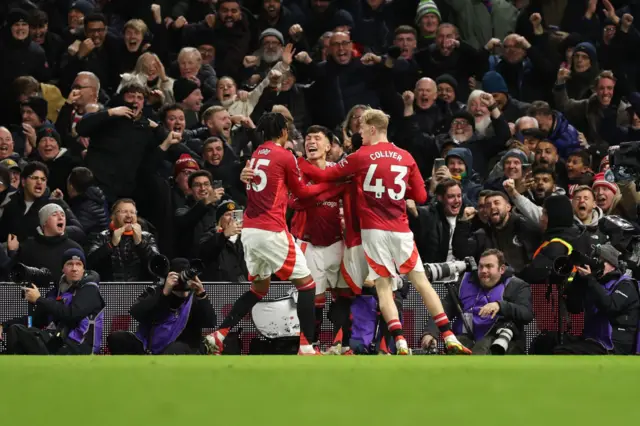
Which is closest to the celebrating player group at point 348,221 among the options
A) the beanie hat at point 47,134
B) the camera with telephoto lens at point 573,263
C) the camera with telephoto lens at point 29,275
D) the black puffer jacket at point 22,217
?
the camera with telephoto lens at point 573,263

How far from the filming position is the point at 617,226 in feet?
36.3

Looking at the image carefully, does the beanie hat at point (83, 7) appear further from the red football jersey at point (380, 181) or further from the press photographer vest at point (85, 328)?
the red football jersey at point (380, 181)

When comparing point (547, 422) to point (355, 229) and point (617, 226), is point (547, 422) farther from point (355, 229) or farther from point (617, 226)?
point (617, 226)

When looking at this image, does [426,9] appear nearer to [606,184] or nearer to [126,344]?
[606,184]

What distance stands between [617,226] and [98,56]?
624 cm

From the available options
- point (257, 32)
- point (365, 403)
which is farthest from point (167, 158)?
point (365, 403)

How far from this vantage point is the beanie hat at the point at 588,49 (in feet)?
48.3

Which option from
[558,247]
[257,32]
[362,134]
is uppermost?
[257,32]

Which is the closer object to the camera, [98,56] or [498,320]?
[498,320]

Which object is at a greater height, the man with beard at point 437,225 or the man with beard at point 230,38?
the man with beard at point 230,38

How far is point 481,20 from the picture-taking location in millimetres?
15820

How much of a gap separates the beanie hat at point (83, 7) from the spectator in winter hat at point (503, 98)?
4500 millimetres

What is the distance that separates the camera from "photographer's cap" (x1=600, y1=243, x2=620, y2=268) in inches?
391

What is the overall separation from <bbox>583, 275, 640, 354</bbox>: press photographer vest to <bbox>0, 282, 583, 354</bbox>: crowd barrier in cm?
22
